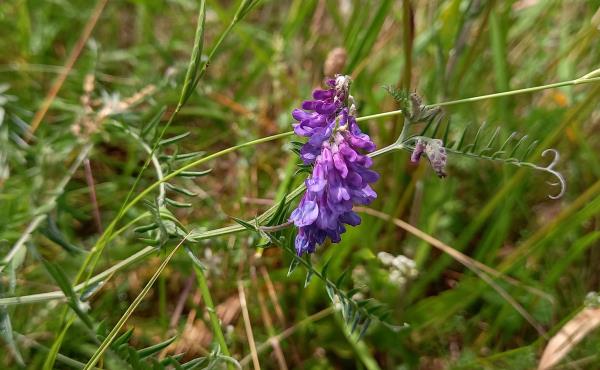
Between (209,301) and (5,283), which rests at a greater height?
(209,301)

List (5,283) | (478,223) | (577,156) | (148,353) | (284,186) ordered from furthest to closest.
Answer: (577,156)
(478,223)
(284,186)
(5,283)
(148,353)

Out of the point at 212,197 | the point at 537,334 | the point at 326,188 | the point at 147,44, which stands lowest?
the point at 537,334

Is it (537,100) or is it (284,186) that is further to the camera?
(537,100)

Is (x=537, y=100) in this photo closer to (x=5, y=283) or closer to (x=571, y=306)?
(x=571, y=306)

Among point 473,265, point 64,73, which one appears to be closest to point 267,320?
Answer: point 473,265

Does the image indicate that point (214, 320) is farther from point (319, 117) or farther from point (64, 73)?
point (64, 73)

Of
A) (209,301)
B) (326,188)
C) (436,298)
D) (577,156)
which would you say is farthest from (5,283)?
(577,156)

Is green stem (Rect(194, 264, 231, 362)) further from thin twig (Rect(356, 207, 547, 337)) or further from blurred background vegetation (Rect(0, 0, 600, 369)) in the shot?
thin twig (Rect(356, 207, 547, 337))
